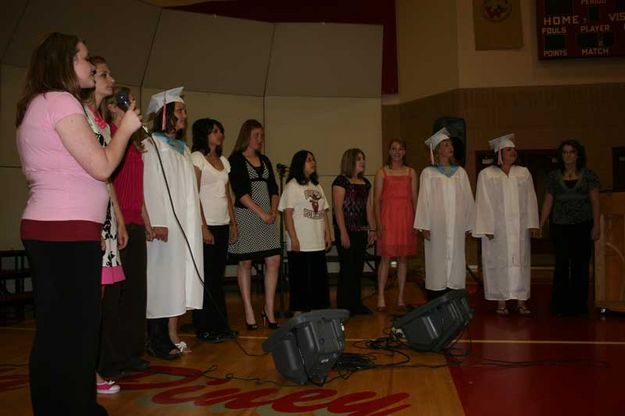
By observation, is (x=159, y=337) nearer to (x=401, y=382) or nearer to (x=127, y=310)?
(x=127, y=310)

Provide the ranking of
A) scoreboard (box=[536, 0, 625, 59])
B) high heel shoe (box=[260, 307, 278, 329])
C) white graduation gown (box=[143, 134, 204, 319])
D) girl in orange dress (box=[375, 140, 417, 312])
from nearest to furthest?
white graduation gown (box=[143, 134, 204, 319]), high heel shoe (box=[260, 307, 278, 329]), girl in orange dress (box=[375, 140, 417, 312]), scoreboard (box=[536, 0, 625, 59])

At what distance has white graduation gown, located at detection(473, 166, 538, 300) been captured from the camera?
20.0ft

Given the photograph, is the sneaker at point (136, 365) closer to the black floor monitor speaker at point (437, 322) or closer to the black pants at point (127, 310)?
the black pants at point (127, 310)

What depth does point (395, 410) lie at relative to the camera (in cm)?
300

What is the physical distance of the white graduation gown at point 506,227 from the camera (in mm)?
6109

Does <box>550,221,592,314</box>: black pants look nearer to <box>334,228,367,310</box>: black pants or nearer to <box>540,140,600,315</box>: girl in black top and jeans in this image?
<box>540,140,600,315</box>: girl in black top and jeans

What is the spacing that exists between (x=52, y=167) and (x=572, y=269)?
5.14 m

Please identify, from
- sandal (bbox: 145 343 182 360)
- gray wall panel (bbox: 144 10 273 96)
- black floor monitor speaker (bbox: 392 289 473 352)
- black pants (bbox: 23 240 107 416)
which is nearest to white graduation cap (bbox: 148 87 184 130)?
sandal (bbox: 145 343 182 360)

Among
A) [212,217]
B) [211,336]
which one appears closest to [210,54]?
[212,217]

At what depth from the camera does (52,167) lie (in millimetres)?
2178

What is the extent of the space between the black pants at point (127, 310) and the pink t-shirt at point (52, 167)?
58.8 inches

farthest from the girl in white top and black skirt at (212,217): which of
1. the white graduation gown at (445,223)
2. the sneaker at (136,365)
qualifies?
the white graduation gown at (445,223)

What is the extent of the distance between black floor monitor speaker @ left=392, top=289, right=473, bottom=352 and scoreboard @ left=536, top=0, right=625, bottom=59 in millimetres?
6773

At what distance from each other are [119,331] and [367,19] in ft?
26.2
